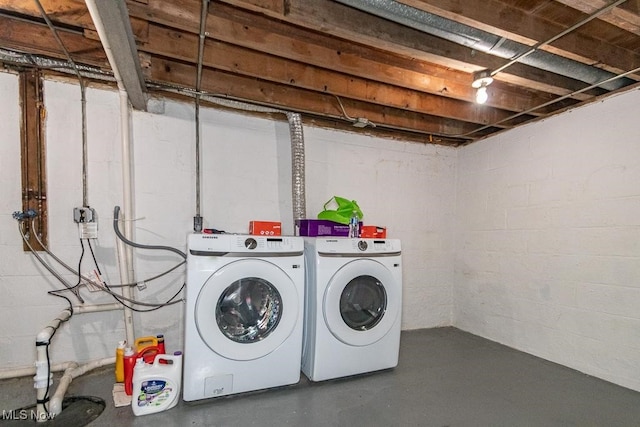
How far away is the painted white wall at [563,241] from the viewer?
2164 millimetres

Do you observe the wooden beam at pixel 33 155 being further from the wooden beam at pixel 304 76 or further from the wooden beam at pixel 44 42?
the wooden beam at pixel 304 76

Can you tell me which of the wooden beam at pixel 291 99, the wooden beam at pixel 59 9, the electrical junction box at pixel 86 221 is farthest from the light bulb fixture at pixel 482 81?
the electrical junction box at pixel 86 221

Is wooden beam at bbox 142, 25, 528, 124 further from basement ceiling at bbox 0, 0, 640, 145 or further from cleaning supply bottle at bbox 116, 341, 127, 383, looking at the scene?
cleaning supply bottle at bbox 116, 341, 127, 383

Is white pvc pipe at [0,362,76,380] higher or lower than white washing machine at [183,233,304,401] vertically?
lower

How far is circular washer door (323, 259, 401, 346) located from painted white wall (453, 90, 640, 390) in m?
1.32

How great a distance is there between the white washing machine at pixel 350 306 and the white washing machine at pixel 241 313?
118 millimetres

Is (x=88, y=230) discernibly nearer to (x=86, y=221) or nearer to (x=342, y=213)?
(x=86, y=221)

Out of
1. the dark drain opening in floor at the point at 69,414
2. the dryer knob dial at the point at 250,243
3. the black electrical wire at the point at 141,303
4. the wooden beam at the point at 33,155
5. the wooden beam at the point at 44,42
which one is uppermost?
the wooden beam at the point at 44,42

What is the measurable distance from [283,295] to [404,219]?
1.84 metres

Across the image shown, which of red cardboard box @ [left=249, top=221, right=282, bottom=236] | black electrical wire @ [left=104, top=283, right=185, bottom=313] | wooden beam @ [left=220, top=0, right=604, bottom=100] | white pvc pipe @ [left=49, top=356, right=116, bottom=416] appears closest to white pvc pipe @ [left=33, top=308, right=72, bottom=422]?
white pvc pipe @ [left=49, top=356, right=116, bottom=416]

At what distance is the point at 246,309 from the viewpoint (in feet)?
6.61

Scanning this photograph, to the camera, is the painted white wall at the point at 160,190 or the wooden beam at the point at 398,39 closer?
the wooden beam at the point at 398,39

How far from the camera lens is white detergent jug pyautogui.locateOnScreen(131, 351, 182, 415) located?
173 centimetres

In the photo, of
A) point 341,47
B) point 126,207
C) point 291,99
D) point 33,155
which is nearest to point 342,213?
point 291,99
